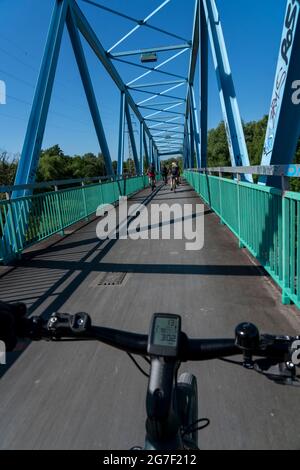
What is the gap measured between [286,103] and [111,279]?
132 inches

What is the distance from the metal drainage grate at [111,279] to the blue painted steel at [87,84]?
34.1 ft

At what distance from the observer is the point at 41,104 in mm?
7938

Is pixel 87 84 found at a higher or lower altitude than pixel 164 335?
higher

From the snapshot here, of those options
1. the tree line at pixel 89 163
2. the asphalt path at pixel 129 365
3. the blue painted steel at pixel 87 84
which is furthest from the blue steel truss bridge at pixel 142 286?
the tree line at pixel 89 163

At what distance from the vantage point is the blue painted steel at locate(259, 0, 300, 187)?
3.77m

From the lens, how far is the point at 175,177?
1805 cm

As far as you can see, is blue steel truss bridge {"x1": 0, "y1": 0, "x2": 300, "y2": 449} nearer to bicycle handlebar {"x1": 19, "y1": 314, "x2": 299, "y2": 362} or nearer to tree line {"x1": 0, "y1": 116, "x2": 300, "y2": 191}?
bicycle handlebar {"x1": 19, "y1": 314, "x2": 299, "y2": 362}

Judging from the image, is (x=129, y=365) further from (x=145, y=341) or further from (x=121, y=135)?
(x=121, y=135)

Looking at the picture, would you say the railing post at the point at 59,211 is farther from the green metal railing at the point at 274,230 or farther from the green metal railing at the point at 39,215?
the green metal railing at the point at 274,230

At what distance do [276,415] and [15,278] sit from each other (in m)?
3.98

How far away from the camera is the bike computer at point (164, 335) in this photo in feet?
2.76

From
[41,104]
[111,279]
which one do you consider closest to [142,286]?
[111,279]

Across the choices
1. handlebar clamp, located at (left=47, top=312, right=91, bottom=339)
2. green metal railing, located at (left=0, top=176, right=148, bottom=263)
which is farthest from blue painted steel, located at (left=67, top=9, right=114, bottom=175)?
handlebar clamp, located at (left=47, top=312, right=91, bottom=339)
